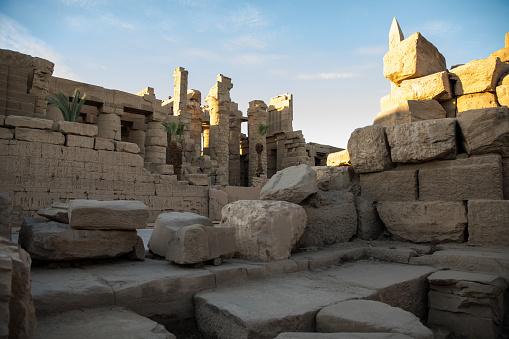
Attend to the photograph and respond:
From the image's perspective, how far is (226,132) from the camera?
2244 centimetres

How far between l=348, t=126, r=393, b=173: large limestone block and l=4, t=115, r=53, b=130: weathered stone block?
786 cm

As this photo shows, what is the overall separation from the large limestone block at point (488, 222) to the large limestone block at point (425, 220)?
0.33 feet

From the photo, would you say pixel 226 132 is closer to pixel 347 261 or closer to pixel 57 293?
pixel 347 261

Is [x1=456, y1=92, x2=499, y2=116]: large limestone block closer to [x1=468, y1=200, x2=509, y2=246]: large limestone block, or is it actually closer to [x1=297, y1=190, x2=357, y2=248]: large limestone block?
[x1=468, y1=200, x2=509, y2=246]: large limestone block

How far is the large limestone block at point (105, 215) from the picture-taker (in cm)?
306

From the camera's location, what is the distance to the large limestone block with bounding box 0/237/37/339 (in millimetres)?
1499

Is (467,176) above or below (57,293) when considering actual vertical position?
above

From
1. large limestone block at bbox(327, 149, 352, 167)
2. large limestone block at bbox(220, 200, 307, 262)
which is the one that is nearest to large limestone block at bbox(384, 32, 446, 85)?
large limestone block at bbox(327, 149, 352, 167)

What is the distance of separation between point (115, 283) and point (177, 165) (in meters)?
13.9

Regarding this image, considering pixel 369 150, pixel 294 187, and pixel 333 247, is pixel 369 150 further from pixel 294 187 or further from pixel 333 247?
pixel 333 247

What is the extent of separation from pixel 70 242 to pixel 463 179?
169 inches

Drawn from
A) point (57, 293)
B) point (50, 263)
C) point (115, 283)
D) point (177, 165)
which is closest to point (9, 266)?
point (57, 293)

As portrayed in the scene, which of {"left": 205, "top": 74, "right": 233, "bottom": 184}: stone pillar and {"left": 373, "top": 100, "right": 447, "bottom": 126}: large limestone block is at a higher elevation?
{"left": 205, "top": 74, "right": 233, "bottom": 184}: stone pillar

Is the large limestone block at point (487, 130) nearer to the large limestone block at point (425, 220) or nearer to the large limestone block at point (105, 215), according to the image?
the large limestone block at point (425, 220)
